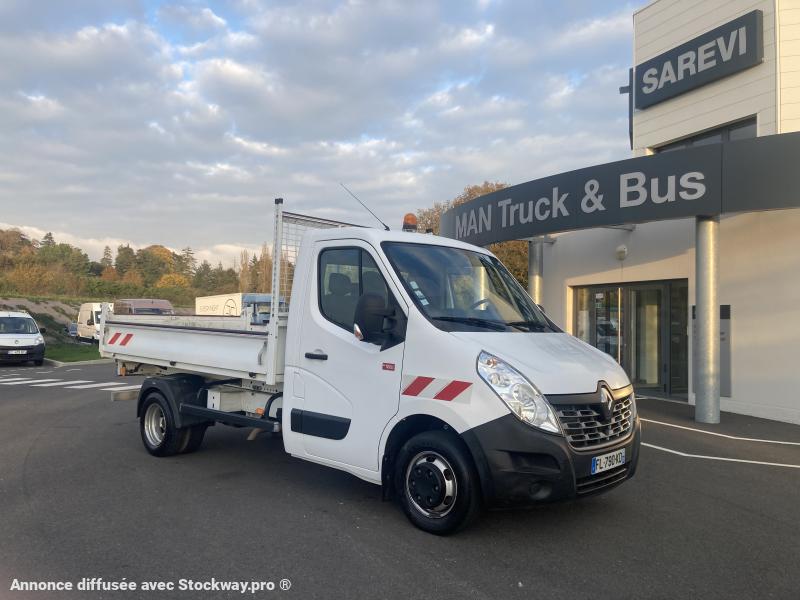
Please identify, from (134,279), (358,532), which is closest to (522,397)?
(358,532)

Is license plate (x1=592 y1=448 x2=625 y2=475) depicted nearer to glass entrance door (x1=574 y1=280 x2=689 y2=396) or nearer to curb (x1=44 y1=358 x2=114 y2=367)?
glass entrance door (x1=574 y1=280 x2=689 y2=396)

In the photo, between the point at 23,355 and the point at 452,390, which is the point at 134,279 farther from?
the point at 452,390

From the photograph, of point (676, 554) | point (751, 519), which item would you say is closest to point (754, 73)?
point (751, 519)

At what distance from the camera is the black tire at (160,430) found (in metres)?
6.86

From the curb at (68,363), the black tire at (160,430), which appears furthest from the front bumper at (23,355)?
the black tire at (160,430)

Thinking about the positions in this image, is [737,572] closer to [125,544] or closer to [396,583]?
[396,583]

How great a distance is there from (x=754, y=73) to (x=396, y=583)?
12.1 m

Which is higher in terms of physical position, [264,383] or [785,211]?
[785,211]

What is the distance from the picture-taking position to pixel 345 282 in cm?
525

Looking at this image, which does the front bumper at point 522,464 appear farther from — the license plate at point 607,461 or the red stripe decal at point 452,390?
the red stripe decal at point 452,390

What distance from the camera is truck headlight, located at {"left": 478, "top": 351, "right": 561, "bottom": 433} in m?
4.11

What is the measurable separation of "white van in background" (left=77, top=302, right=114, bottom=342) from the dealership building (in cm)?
2117

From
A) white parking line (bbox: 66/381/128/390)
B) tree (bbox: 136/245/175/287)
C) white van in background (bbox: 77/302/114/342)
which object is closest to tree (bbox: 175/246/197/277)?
tree (bbox: 136/245/175/287)

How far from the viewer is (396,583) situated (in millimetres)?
3760
